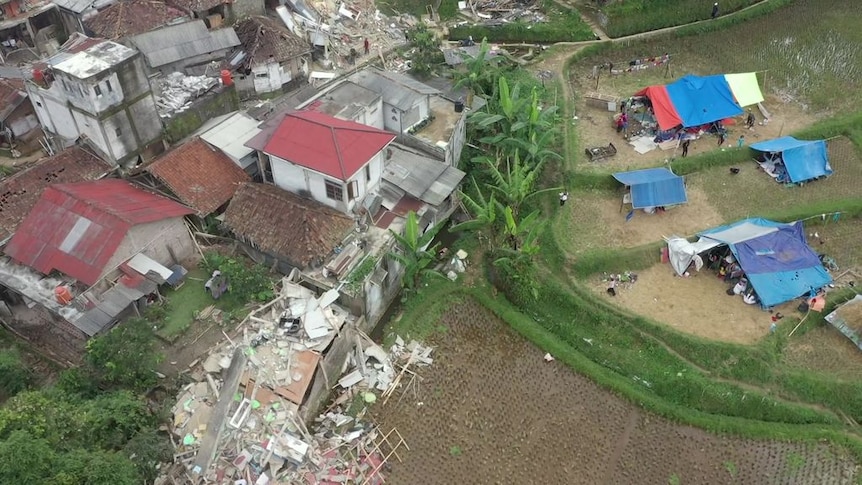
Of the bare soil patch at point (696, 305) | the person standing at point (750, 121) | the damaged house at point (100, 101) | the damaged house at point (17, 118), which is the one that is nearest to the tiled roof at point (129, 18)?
the damaged house at point (100, 101)

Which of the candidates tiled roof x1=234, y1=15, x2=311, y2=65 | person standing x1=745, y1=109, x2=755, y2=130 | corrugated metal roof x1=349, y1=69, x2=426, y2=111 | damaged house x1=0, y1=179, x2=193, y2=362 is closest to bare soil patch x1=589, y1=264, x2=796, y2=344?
person standing x1=745, y1=109, x2=755, y2=130

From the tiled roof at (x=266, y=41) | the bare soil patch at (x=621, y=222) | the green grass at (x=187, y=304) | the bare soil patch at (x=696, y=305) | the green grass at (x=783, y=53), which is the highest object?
the tiled roof at (x=266, y=41)

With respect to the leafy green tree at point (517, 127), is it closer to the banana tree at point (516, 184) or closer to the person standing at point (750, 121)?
the banana tree at point (516, 184)

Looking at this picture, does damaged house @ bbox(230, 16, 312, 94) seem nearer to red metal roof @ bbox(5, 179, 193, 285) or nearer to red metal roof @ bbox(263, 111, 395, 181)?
red metal roof @ bbox(263, 111, 395, 181)

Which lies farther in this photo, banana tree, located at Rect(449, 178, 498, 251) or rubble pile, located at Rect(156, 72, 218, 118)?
rubble pile, located at Rect(156, 72, 218, 118)

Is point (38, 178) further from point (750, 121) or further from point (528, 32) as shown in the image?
point (750, 121)

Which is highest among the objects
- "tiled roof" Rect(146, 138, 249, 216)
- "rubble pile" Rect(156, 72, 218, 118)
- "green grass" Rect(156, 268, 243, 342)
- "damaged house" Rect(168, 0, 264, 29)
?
"damaged house" Rect(168, 0, 264, 29)
